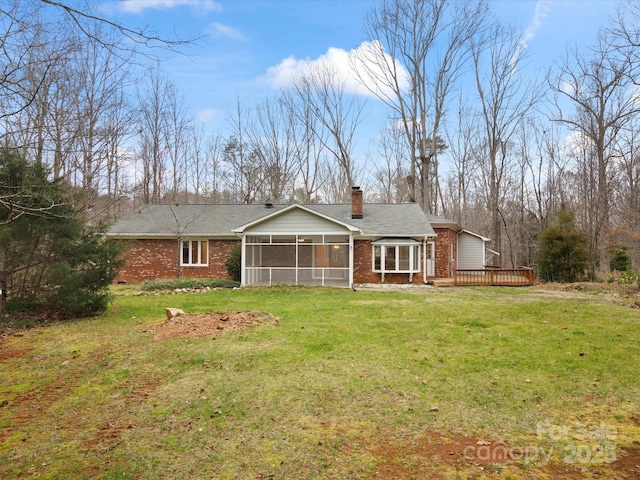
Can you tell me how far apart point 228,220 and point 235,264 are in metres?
3.35

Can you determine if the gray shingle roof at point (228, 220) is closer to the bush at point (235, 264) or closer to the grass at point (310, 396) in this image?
the bush at point (235, 264)

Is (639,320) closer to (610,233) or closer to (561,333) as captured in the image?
(561,333)

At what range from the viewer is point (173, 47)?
417 cm

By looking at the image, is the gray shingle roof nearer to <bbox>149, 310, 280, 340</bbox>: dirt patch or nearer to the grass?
<bbox>149, 310, 280, 340</bbox>: dirt patch

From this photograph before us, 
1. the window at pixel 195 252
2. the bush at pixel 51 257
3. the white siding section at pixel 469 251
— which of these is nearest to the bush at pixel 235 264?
the window at pixel 195 252

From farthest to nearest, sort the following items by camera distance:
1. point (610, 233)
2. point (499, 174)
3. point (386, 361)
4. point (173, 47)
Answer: point (499, 174) → point (610, 233) → point (386, 361) → point (173, 47)

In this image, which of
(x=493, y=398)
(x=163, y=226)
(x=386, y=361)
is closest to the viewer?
(x=493, y=398)

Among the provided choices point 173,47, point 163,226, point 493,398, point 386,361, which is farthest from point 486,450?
point 163,226

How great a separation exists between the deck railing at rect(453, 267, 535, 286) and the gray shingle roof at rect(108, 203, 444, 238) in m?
2.59

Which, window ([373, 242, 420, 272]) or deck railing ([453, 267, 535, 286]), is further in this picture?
window ([373, 242, 420, 272])

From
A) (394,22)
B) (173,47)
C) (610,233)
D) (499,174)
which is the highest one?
(394,22)

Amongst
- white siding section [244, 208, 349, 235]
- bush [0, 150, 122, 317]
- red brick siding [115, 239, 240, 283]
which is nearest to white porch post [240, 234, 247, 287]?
white siding section [244, 208, 349, 235]

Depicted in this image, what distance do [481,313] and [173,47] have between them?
9.07 metres

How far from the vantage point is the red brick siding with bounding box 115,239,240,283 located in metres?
19.2
